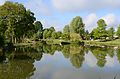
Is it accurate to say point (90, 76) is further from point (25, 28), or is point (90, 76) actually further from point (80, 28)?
point (80, 28)

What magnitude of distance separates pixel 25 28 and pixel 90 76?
59303 mm

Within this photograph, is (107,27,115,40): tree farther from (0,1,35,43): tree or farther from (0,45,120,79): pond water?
(0,45,120,79): pond water

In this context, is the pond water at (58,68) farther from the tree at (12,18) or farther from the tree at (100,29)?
the tree at (100,29)

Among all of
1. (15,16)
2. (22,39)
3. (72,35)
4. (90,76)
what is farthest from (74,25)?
(90,76)

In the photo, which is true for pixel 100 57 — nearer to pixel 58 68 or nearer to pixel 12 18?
pixel 58 68

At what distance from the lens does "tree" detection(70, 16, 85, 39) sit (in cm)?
13252

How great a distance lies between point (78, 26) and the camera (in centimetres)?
13462

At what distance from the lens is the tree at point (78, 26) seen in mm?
132525

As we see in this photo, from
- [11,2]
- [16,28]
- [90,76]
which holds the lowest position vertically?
[90,76]

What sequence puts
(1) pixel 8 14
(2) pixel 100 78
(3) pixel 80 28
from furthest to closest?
(3) pixel 80 28 → (1) pixel 8 14 → (2) pixel 100 78

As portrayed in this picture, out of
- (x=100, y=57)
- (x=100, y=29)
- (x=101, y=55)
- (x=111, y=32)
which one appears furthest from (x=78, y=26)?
(x=100, y=57)

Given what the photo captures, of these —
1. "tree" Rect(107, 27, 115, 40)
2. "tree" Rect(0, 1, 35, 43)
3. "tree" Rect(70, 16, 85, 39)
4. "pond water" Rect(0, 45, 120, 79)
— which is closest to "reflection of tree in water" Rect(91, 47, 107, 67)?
"pond water" Rect(0, 45, 120, 79)

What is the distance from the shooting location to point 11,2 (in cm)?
7781

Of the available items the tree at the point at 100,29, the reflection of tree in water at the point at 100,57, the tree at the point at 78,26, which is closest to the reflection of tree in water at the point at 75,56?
the reflection of tree in water at the point at 100,57
